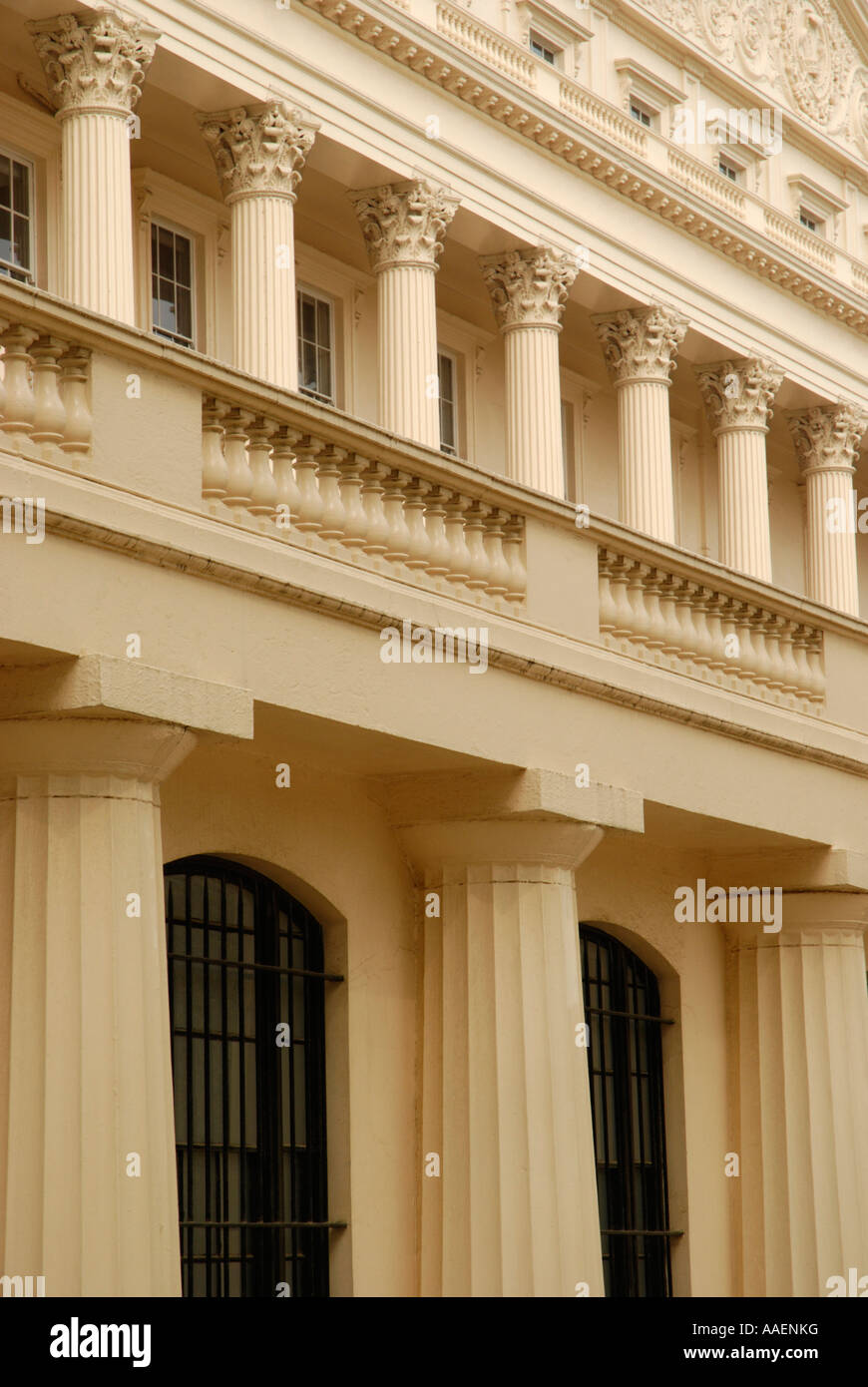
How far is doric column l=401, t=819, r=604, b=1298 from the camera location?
46.9 feet

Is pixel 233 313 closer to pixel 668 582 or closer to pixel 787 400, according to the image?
pixel 668 582

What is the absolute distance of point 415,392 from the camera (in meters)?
23.3

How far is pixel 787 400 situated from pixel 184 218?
10074 millimetres

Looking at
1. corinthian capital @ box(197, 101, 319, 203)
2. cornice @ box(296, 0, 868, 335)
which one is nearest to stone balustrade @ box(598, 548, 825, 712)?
corinthian capital @ box(197, 101, 319, 203)

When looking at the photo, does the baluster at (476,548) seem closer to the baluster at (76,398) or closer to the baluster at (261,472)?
the baluster at (261,472)

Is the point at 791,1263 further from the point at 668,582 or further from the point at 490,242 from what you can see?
the point at 490,242

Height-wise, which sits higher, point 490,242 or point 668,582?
point 490,242

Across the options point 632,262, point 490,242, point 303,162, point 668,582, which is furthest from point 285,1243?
point 632,262

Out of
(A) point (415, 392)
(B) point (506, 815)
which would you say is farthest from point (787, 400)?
(B) point (506, 815)
